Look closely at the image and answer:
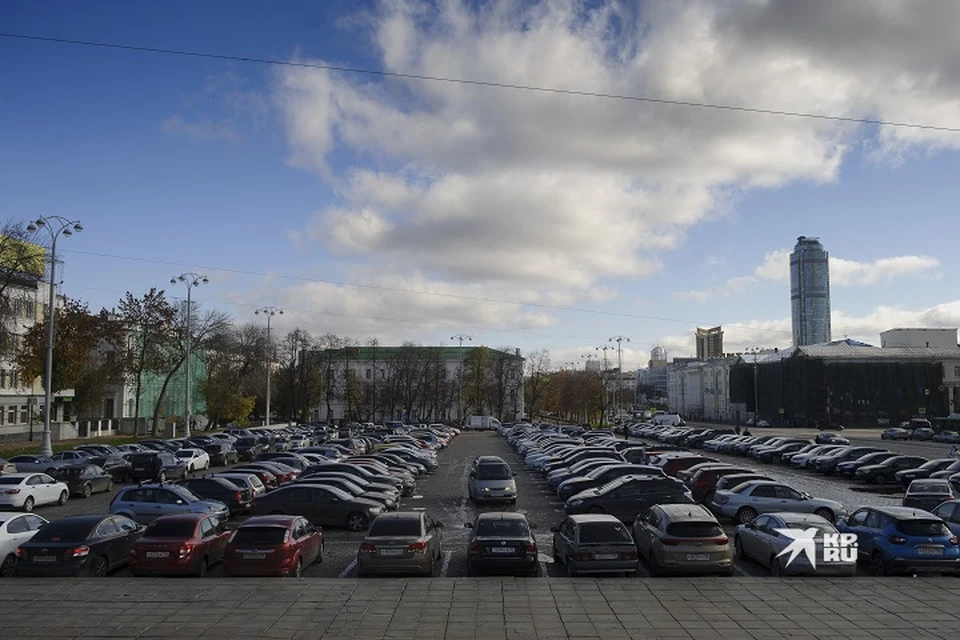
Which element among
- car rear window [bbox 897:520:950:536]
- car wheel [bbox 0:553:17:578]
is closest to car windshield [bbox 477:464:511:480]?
car rear window [bbox 897:520:950:536]

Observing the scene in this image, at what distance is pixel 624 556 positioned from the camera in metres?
15.5

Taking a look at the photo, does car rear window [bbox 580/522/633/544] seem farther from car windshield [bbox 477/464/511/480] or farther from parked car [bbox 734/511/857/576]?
car windshield [bbox 477/464/511/480]

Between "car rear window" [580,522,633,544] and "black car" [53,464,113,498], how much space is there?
23328 millimetres

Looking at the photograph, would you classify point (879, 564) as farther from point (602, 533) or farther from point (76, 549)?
point (76, 549)

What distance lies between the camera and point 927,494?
25172 millimetres

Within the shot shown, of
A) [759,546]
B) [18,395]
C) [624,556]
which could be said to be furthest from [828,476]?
[18,395]

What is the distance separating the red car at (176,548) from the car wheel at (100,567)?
534mm

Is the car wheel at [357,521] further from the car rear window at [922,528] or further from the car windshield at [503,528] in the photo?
the car rear window at [922,528]

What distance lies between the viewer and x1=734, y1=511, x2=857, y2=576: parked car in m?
15.9

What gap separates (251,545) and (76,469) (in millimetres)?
19976

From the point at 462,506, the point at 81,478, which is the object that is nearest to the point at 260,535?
the point at 462,506

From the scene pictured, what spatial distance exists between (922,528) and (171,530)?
1505 centimetres

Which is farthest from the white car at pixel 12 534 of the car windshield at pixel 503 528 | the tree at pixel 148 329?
the tree at pixel 148 329

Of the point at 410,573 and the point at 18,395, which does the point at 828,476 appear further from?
the point at 18,395
